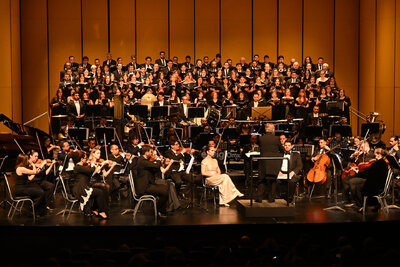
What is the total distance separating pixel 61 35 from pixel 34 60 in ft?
3.83

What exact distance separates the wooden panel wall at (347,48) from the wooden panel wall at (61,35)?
8.50 metres

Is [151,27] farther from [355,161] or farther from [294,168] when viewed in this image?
[355,161]

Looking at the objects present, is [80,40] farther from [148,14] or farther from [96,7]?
[148,14]

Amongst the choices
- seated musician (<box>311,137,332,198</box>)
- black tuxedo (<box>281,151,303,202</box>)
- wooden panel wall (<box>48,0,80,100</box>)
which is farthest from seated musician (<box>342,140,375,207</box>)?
wooden panel wall (<box>48,0,80,100</box>)

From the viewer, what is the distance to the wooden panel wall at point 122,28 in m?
18.1

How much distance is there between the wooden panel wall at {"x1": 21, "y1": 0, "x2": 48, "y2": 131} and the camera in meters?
17.6

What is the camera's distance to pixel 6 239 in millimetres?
7820

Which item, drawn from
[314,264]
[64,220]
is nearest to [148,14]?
[64,220]

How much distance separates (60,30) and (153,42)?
299 centimetres

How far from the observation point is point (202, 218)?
8.44 m

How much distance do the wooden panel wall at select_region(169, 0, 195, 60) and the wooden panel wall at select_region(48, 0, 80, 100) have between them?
9.92 feet

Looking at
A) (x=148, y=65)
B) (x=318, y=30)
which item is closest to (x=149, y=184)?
(x=148, y=65)

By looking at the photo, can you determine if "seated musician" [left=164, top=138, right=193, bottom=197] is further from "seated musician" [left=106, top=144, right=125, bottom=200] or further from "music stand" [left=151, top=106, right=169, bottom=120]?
"music stand" [left=151, top=106, right=169, bottom=120]

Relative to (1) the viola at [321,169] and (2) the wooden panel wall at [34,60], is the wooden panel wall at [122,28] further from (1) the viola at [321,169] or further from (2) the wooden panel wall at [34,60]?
(1) the viola at [321,169]
